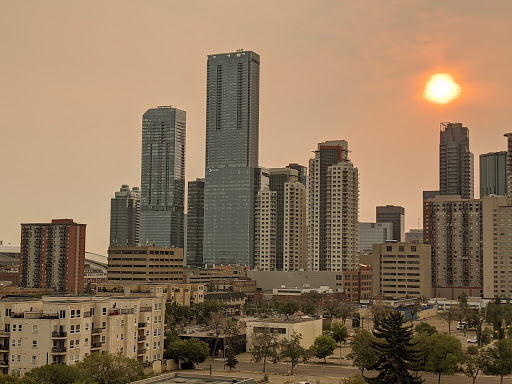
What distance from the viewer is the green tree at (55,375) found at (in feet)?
237

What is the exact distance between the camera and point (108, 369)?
248 feet

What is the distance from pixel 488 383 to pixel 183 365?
3882cm

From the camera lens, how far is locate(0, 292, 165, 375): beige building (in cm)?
8288

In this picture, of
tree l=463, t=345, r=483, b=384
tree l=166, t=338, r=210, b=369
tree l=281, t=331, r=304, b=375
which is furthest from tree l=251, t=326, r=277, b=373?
tree l=463, t=345, r=483, b=384

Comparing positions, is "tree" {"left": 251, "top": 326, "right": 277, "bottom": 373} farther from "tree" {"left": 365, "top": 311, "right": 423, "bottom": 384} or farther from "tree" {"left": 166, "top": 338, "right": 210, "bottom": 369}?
"tree" {"left": 365, "top": 311, "right": 423, "bottom": 384}

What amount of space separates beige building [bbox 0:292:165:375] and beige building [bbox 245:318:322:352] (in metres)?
30.5

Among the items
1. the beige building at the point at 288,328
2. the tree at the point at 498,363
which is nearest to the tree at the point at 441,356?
the tree at the point at 498,363

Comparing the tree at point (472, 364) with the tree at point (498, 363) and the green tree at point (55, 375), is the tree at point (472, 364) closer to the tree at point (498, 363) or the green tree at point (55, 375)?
the tree at point (498, 363)

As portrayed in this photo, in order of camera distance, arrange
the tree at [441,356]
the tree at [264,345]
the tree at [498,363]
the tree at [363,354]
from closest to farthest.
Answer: the tree at [498,363], the tree at [441,356], the tree at [363,354], the tree at [264,345]

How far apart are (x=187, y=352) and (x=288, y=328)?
2139cm

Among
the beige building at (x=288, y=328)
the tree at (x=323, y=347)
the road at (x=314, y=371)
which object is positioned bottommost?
the road at (x=314, y=371)

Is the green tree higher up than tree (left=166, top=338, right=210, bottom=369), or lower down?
higher up

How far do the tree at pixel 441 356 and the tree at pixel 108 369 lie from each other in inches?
1463

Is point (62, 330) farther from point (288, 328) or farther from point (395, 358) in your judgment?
point (288, 328)
